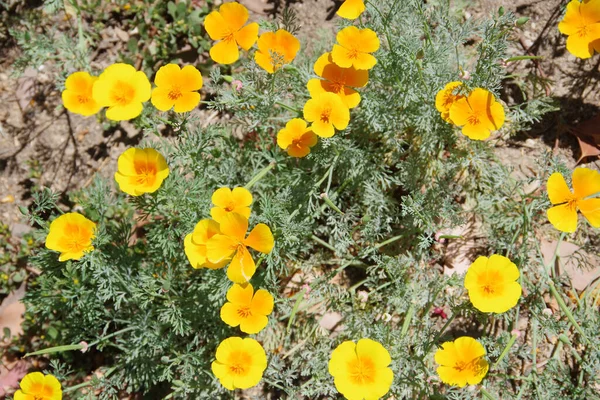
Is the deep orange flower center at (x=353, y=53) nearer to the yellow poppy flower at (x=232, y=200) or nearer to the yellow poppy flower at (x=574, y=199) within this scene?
the yellow poppy flower at (x=232, y=200)

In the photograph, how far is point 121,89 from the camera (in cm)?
279

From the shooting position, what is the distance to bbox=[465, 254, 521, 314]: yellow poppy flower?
101 inches

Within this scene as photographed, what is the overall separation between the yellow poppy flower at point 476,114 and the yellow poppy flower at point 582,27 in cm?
67

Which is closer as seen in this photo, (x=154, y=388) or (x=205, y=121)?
(x=154, y=388)

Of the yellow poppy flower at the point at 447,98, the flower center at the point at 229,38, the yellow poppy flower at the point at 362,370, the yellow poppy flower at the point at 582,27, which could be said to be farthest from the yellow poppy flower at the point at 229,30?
the yellow poppy flower at the point at 582,27

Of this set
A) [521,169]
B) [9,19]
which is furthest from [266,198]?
[9,19]

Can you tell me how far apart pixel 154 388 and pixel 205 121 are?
1825mm

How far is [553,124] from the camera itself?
3.51 m

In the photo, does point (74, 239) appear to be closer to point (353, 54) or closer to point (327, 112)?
point (327, 112)

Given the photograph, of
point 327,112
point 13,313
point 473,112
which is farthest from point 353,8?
point 13,313

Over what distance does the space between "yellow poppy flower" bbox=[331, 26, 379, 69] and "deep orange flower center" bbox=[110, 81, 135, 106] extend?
3.48ft

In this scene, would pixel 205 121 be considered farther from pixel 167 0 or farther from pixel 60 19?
pixel 60 19

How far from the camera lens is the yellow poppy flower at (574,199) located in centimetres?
255

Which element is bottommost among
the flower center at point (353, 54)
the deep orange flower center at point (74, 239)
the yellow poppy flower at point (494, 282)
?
the yellow poppy flower at point (494, 282)
